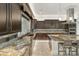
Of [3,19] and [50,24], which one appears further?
[50,24]

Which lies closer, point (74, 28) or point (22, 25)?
point (74, 28)

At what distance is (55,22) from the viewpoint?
7.48 feet

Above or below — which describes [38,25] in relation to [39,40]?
above

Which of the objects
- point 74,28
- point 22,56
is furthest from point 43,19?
point 22,56

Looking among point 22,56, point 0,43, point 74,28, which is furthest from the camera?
point 74,28

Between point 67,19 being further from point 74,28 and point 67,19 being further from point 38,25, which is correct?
point 38,25

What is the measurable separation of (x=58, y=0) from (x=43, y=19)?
2.83ft

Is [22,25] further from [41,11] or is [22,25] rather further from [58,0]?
[58,0]

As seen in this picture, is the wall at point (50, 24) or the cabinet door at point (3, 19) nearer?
the cabinet door at point (3, 19)

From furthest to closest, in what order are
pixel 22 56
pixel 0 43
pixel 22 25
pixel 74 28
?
pixel 22 25 < pixel 74 28 < pixel 0 43 < pixel 22 56

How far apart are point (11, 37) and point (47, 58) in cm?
92

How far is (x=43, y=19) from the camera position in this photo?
2.31 metres

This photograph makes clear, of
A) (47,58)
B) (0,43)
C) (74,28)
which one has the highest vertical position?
(74,28)

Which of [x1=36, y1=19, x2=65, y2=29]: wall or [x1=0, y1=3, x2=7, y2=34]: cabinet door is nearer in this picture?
[x1=0, y1=3, x2=7, y2=34]: cabinet door
